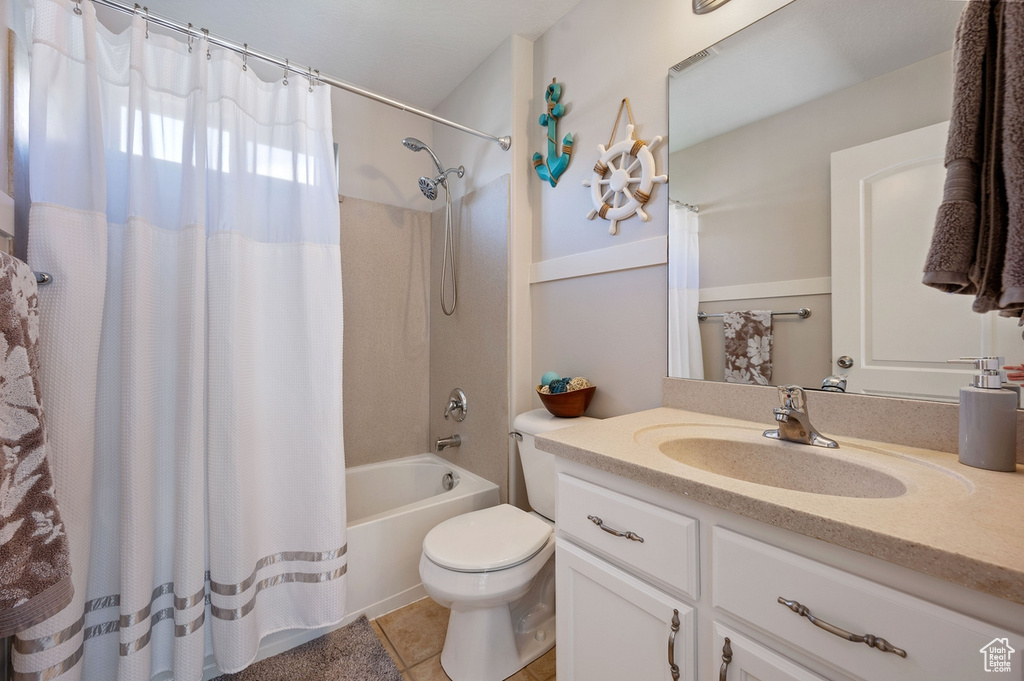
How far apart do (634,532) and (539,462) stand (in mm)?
778

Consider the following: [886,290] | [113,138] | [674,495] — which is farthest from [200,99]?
[886,290]

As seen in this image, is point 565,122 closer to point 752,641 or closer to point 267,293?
point 267,293

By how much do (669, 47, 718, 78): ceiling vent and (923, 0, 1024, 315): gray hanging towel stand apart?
2.33 ft

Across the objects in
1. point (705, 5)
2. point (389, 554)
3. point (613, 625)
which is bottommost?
point (389, 554)

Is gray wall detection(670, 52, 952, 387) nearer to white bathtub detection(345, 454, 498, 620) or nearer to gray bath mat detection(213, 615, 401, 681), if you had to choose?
white bathtub detection(345, 454, 498, 620)

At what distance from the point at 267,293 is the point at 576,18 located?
1.63 m

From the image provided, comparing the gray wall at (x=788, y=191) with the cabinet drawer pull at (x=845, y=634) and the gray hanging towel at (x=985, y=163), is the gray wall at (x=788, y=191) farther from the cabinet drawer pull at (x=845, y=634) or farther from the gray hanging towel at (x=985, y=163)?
the cabinet drawer pull at (x=845, y=634)

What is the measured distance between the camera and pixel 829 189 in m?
1.04

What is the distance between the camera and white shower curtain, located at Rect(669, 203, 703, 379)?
4.34 feet

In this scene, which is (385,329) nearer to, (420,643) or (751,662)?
(420,643)

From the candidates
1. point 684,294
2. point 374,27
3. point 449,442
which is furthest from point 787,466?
point 374,27

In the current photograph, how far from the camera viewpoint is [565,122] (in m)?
1.78

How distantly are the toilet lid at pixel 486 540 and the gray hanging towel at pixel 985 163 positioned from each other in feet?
3.94

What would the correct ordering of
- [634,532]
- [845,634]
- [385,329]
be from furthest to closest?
[385,329], [634,532], [845,634]
